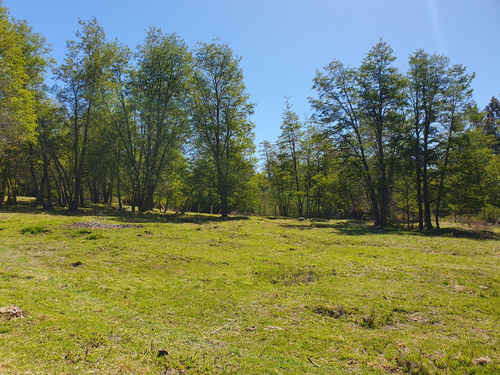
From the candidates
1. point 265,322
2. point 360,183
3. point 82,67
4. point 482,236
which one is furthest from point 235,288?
point 82,67

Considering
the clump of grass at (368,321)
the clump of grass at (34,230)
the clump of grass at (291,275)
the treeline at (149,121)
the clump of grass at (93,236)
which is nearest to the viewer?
the clump of grass at (368,321)

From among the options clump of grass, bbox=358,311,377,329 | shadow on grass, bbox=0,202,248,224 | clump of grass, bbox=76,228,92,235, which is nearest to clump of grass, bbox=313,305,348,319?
clump of grass, bbox=358,311,377,329

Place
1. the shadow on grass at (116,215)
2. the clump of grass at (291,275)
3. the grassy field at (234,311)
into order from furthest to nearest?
the shadow on grass at (116,215) → the clump of grass at (291,275) → the grassy field at (234,311)

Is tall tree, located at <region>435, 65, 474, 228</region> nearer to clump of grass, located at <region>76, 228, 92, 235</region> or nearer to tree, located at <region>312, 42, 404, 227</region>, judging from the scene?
tree, located at <region>312, 42, 404, 227</region>

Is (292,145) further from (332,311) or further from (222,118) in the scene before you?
(332,311)

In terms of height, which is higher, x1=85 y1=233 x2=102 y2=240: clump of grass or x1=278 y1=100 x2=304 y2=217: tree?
x1=278 y1=100 x2=304 y2=217: tree

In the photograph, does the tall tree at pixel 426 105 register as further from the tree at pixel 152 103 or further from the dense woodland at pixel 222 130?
the tree at pixel 152 103

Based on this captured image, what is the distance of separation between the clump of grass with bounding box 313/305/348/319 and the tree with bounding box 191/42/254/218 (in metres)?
24.8

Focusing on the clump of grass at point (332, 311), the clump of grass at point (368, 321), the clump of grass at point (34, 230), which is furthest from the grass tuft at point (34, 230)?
the clump of grass at point (368, 321)

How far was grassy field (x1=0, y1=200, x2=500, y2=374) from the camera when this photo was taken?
4.05 m

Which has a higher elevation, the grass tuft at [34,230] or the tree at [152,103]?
the tree at [152,103]

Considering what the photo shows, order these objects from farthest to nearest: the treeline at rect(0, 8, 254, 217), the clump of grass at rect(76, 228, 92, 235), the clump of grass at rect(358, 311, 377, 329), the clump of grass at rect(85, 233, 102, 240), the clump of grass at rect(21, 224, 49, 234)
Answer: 1. the treeline at rect(0, 8, 254, 217)
2. the clump of grass at rect(76, 228, 92, 235)
3. the clump of grass at rect(21, 224, 49, 234)
4. the clump of grass at rect(85, 233, 102, 240)
5. the clump of grass at rect(358, 311, 377, 329)

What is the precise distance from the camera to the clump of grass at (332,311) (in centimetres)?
630

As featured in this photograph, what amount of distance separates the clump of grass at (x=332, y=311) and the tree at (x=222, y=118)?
24.8 metres
